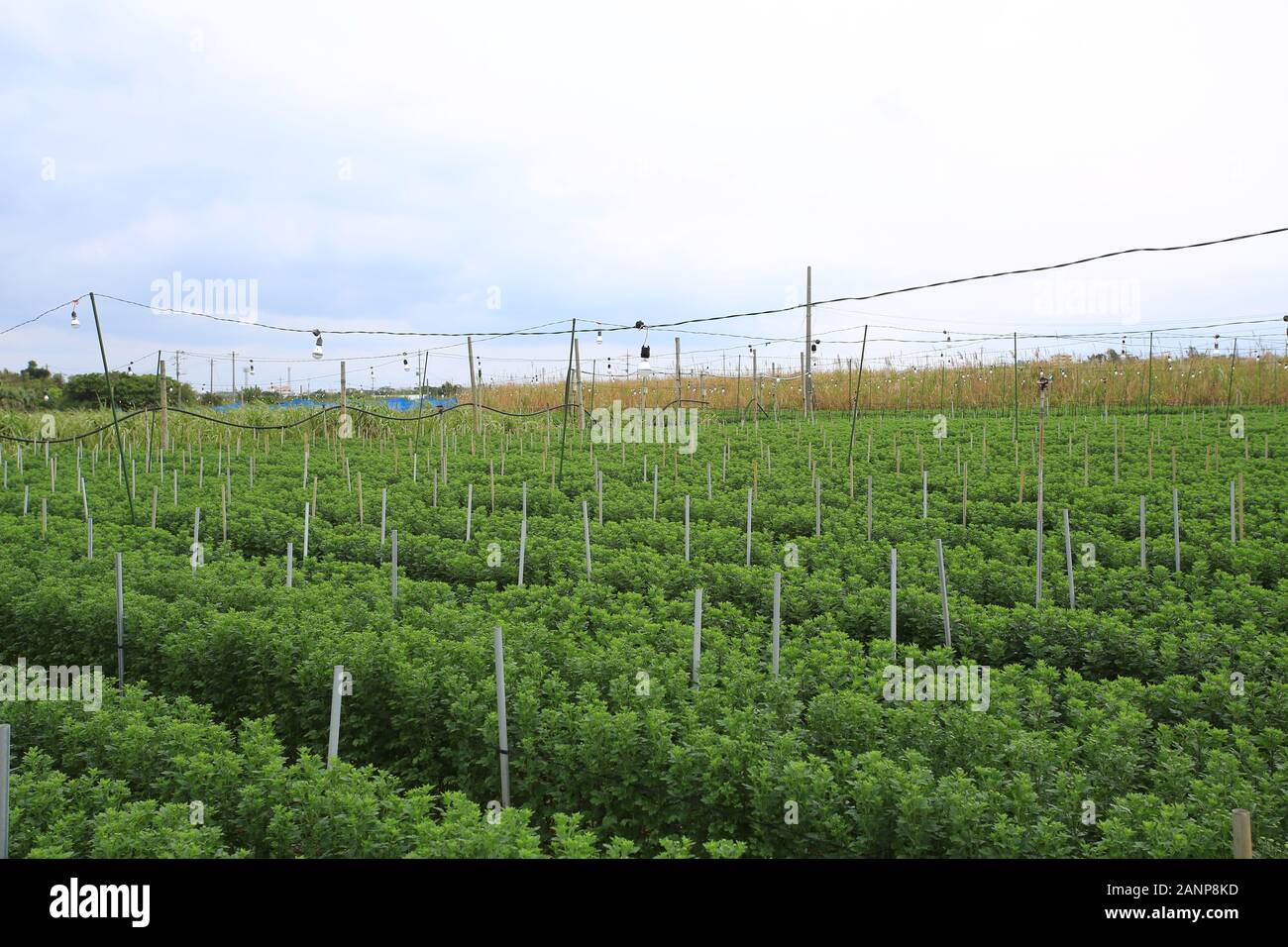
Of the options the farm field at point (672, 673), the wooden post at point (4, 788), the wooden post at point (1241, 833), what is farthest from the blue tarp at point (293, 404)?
the wooden post at point (1241, 833)

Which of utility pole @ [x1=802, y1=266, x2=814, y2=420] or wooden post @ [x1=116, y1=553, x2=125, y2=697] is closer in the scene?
wooden post @ [x1=116, y1=553, x2=125, y2=697]

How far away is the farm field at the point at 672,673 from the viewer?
201 inches

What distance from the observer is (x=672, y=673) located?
711 centimetres

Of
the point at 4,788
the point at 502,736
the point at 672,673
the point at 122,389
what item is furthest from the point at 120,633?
the point at 122,389

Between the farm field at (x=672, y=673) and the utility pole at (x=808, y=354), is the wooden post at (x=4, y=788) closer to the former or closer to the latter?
the farm field at (x=672, y=673)

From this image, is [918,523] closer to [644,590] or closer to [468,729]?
[644,590]

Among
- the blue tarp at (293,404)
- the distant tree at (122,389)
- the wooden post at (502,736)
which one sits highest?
the distant tree at (122,389)

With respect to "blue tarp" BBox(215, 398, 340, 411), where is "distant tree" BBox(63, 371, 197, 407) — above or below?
above

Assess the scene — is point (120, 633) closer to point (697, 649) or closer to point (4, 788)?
point (4, 788)

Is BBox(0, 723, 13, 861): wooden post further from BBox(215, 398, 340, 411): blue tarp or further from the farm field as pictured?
BBox(215, 398, 340, 411): blue tarp

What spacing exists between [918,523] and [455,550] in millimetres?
6730

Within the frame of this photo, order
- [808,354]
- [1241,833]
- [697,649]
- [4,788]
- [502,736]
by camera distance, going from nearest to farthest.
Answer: [1241,833]
[4,788]
[502,736]
[697,649]
[808,354]

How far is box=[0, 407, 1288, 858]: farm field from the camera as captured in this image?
16.8 ft

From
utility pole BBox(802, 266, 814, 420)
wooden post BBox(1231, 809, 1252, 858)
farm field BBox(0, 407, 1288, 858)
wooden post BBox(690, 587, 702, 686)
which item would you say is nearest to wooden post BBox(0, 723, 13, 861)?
farm field BBox(0, 407, 1288, 858)
